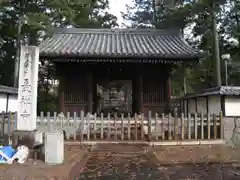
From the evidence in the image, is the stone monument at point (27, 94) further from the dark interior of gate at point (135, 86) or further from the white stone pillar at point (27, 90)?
the dark interior of gate at point (135, 86)

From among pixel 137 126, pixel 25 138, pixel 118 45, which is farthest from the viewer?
pixel 118 45

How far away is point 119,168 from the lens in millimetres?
7367

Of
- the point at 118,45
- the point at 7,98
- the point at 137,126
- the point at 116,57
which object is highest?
the point at 118,45

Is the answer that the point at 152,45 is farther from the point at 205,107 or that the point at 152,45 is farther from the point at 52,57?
the point at 52,57

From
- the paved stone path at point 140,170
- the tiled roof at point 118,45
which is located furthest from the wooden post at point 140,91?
the paved stone path at point 140,170

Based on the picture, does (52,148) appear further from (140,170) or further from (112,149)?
(112,149)

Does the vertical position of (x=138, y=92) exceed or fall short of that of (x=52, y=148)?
it exceeds it

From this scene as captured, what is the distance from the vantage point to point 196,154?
947cm

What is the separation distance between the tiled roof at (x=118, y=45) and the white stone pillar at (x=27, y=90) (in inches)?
176

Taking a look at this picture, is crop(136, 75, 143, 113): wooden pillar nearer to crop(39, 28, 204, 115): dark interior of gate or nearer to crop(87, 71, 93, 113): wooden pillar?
crop(39, 28, 204, 115): dark interior of gate

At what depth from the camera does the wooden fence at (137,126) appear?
37.8ft

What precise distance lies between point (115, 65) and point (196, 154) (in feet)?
26.6

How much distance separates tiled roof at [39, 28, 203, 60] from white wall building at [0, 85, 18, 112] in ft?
9.93

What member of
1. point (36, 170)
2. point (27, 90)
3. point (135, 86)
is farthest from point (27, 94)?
point (135, 86)
